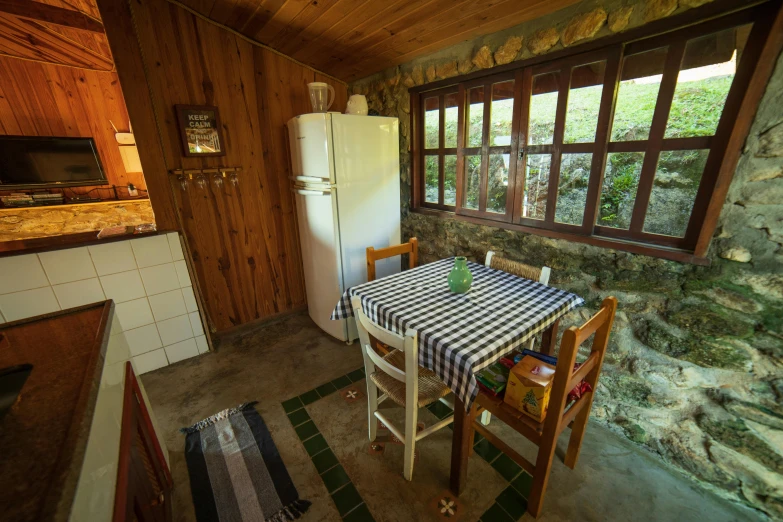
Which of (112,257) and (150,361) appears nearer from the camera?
(112,257)

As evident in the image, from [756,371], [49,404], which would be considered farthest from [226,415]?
[756,371]

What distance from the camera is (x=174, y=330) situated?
2334mm

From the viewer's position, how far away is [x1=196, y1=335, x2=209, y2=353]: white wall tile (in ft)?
8.05

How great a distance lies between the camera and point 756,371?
122cm

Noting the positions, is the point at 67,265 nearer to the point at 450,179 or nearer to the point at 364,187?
the point at 364,187

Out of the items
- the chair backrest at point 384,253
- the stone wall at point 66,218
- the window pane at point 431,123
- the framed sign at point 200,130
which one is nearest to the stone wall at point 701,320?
the window pane at point 431,123

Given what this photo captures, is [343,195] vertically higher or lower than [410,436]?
higher

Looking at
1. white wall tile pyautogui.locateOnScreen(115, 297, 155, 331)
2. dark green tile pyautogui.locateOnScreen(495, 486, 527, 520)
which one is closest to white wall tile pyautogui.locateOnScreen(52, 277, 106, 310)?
white wall tile pyautogui.locateOnScreen(115, 297, 155, 331)

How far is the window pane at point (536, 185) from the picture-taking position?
1810 mm

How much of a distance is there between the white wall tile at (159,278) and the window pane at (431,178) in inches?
79.6

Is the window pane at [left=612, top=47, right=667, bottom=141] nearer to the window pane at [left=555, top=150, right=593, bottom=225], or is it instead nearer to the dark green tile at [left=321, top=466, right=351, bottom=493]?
the window pane at [left=555, top=150, right=593, bottom=225]

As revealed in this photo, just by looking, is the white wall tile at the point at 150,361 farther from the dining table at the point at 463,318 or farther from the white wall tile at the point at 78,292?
the dining table at the point at 463,318

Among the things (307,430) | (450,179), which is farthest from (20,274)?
(450,179)

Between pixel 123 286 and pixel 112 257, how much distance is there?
0.21 meters
